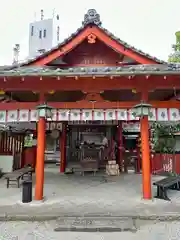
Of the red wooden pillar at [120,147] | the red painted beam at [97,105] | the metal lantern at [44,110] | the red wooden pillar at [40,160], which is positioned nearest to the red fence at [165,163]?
the red wooden pillar at [120,147]

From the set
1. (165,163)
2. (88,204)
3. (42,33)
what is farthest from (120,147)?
(42,33)

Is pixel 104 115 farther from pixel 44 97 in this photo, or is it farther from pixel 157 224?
pixel 157 224

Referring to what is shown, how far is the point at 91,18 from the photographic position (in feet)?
25.4

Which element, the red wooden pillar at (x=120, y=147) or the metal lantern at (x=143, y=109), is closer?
the metal lantern at (x=143, y=109)

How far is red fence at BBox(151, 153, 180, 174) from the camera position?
1324cm

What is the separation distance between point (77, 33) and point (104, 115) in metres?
3.36

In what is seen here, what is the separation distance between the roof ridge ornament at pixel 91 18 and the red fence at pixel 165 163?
9598 mm

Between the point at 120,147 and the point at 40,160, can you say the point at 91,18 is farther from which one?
the point at 120,147

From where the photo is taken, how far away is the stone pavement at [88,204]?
5.76 metres

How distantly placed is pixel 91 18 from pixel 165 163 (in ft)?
34.1

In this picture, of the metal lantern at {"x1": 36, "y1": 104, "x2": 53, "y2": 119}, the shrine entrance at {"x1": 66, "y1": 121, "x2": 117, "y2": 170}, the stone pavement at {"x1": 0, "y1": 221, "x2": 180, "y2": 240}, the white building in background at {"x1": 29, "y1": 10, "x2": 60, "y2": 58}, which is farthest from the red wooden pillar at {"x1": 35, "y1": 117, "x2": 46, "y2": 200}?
the white building in background at {"x1": 29, "y1": 10, "x2": 60, "y2": 58}

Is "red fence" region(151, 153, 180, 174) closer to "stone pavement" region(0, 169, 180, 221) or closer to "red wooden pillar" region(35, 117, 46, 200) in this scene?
"stone pavement" region(0, 169, 180, 221)

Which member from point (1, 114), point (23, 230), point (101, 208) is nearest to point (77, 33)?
point (1, 114)

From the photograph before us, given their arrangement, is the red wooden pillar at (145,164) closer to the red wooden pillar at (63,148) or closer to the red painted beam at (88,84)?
the red painted beam at (88,84)
